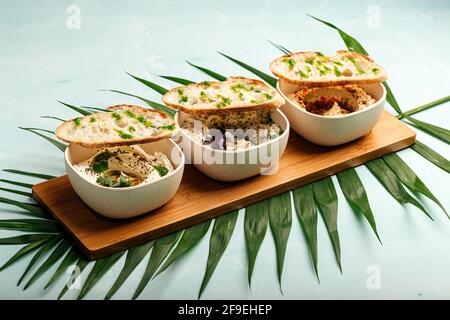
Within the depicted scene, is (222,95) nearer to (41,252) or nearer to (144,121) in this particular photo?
(144,121)

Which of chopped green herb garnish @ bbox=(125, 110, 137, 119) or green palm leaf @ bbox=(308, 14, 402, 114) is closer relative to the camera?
chopped green herb garnish @ bbox=(125, 110, 137, 119)

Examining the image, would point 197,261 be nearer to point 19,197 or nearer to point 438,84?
point 19,197

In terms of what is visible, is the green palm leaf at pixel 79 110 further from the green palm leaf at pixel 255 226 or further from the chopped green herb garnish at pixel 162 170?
the green palm leaf at pixel 255 226

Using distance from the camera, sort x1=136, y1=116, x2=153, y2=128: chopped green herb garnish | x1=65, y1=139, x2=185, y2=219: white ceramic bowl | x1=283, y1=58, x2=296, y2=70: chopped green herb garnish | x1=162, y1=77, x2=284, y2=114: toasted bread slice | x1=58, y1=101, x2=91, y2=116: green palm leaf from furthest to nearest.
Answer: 1. x1=58, y1=101, x2=91, y2=116: green palm leaf
2. x1=283, y1=58, x2=296, y2=70: chopped green herb garnish
3. x1=162, y1=77, x2=284, y2=114: toasted bread slice
4. x1=136, y1=116, x2=153, y2=128: chopped green herb garnish
5. x1=65, y1=139, x2=185, y2=219: white ceramic bowl

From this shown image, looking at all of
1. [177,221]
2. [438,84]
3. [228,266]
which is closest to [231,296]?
[228,266]

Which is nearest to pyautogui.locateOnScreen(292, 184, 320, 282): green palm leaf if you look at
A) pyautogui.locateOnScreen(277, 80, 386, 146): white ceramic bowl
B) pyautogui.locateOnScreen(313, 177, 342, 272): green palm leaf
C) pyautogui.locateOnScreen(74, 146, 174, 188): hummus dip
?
pyautogui.locateOnScreen(313, 177, 342, 272): green palm leaf

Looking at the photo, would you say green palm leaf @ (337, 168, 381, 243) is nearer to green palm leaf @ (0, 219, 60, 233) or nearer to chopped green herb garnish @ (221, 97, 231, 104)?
chopped green herb garnish @ (221, 97, 231, 104)

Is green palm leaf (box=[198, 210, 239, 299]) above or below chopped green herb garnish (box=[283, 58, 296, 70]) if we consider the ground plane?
below

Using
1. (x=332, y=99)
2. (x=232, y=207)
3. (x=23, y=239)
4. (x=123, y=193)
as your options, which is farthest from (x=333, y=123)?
(x=23, y=239)
